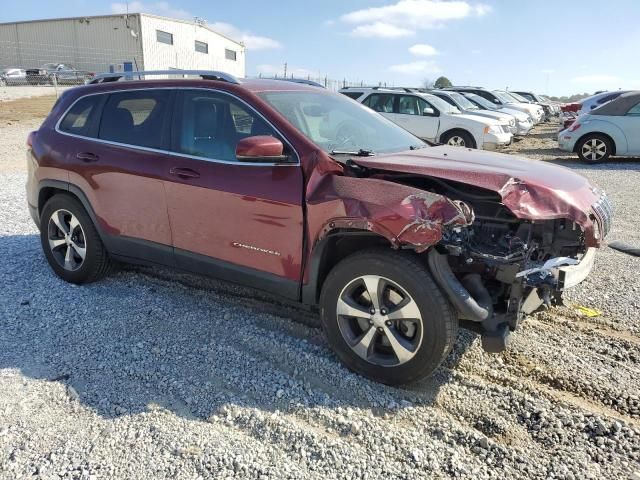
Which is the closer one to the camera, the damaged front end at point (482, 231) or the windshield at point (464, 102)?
the damaged front end at point (482, 231)

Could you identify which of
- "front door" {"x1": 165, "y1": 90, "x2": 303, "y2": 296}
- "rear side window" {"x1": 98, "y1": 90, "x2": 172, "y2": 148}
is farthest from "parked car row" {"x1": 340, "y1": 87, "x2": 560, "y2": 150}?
"front door" {"x1": 165, "y1": 90, "x2": 303, "y2": 296}

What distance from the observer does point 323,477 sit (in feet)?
8.10

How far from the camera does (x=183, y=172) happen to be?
152 inches

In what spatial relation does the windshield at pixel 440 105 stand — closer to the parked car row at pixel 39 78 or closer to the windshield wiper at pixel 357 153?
the windshield wiper at pixel 357 153

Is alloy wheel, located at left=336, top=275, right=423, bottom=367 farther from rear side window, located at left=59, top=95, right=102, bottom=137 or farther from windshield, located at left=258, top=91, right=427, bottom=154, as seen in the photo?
rear side window, located at left=59, top=95, right=102, bottom=137

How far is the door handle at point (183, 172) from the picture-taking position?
379 centimetres

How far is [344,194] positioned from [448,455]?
1.55m

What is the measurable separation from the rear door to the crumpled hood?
174 centimetres

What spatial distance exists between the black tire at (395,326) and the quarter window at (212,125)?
1149 millimetres

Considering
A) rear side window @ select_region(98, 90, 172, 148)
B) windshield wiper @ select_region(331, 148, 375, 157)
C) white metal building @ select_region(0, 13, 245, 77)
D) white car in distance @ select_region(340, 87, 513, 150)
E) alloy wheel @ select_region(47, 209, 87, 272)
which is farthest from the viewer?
white metal building @ select_region(0, 13, 245, 77)

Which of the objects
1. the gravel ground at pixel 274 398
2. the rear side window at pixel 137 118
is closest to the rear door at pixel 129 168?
the rear side window at pixel 137 118

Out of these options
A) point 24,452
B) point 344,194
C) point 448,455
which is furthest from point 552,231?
point 24,452

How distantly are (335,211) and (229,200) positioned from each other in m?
0.86

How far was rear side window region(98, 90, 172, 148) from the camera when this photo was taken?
411cm
